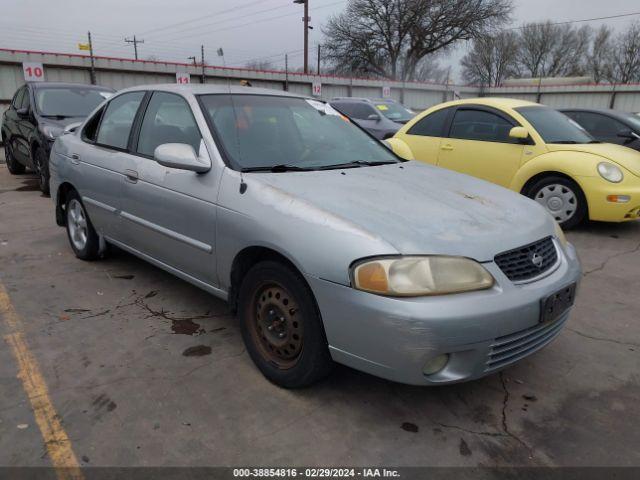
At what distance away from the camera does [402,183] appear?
301 centimetres

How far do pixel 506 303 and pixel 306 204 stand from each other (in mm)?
1054

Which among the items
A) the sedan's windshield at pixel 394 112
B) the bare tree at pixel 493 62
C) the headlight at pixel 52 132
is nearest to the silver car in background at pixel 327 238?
the headlight at pixel 52 132

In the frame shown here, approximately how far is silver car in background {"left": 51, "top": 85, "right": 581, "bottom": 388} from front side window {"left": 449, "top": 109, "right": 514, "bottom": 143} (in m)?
3.21

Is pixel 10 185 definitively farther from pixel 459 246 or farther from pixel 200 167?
pixel 459 246

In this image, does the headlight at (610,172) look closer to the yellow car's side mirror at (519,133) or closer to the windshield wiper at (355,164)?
the yellow car's side mirror at (519,133)

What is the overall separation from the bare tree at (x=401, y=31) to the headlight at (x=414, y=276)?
42280 millimetres

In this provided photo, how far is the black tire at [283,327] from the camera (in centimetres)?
244

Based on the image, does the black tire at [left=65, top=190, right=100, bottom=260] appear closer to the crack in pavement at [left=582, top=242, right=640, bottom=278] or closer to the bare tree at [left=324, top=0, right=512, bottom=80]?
the crack in pavement at [left=582, top=242, right=640, bottom=278]

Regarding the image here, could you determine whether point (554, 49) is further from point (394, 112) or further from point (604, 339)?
point (604, 339)

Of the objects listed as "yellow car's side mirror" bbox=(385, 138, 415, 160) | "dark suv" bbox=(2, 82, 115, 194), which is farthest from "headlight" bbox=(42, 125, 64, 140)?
"yellow car's side mirror" bbox=(385, 138, 415, 160)

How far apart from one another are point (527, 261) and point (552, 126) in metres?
4.63

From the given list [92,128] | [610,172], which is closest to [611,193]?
[610,172]

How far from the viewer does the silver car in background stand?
2.20 metres

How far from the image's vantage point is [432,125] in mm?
7109
